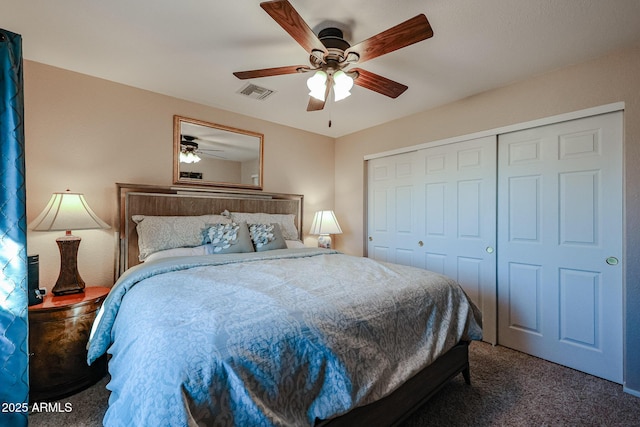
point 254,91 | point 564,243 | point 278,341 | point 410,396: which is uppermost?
point 254,91

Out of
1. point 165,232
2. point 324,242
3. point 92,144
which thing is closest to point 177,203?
point 165,232

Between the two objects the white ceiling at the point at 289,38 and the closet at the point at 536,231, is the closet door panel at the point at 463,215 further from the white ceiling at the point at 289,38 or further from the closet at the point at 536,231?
the white ceiling at the point at 289,38

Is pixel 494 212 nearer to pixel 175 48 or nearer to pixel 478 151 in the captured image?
pixel 478 151

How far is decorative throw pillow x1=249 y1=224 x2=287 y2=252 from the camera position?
A: 2.75 meters

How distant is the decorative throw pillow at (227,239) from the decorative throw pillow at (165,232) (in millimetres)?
103

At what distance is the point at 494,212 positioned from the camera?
2756mm

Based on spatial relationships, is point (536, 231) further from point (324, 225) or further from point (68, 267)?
point (68, 267)

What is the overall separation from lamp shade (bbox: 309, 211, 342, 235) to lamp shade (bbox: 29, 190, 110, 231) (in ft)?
7.37

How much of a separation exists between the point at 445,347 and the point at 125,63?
311 centimetres

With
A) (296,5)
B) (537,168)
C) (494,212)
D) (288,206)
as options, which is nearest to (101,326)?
(296,5)

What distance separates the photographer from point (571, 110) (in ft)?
7.59

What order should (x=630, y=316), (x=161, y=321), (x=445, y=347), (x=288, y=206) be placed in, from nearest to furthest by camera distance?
(x=161, y=321), (x=445, y=347), (x=630, y=316), (x=288, y=206)

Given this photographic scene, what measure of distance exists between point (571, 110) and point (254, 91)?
8.93ft

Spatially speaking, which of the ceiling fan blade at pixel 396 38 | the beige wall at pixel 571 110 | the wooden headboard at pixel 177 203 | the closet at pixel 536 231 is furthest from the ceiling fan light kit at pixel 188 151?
the closet at pixel 536 231
